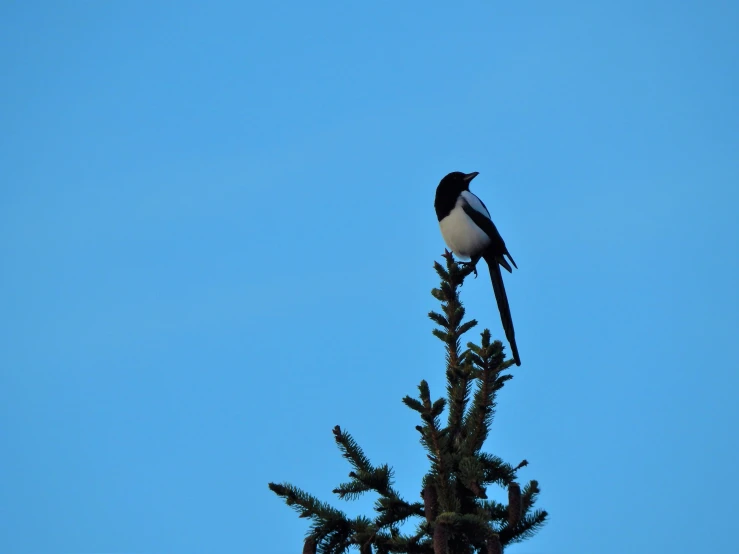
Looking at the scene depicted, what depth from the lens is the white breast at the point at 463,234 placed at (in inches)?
296

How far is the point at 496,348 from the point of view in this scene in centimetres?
373

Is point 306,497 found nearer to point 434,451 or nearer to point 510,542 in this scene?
point 434,451

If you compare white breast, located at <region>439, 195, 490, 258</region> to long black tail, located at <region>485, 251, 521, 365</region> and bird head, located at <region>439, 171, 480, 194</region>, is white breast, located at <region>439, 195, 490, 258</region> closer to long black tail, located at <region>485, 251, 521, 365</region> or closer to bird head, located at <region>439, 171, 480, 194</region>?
long black tail, located at <region>485, 251, 521, 365</region>

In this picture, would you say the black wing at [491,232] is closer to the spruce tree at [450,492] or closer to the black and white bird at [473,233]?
the black and white bird at [473,233]

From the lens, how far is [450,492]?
3.39 m

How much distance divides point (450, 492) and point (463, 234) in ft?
14.4

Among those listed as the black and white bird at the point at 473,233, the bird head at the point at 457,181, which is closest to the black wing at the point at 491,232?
the black and white bird at the point at 473,233

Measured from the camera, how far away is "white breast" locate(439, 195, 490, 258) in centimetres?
752

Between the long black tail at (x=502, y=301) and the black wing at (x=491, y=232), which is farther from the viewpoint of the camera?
the black wing at (x=491, y=232)

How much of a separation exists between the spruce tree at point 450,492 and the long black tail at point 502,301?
2.14 m

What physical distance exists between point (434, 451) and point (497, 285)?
4.18m

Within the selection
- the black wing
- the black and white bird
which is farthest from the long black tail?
the black wing

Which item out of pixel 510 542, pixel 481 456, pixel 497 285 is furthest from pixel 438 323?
pixel 497 285

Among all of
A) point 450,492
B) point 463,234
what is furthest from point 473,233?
point 450,492
